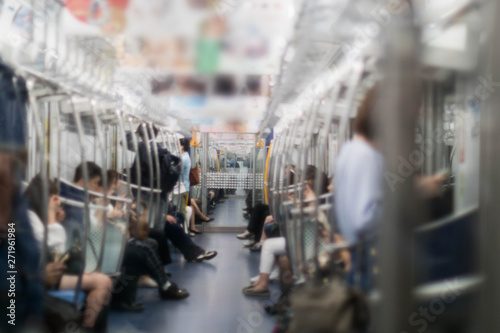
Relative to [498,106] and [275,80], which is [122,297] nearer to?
[275,80]

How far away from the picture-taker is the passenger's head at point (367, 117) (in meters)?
1.53

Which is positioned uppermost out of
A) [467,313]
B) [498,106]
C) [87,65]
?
[87,65]

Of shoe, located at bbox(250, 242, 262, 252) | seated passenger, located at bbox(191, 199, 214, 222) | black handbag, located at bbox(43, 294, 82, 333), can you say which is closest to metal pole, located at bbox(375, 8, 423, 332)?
black handbag, located at bbox(43, 294, 82, 333)

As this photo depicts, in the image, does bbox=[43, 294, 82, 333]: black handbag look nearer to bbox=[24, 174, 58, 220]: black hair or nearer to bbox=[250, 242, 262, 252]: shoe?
bbox=[24, 174, 58, 220]: black hair

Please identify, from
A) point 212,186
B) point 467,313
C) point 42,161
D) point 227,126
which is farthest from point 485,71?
point 212,186

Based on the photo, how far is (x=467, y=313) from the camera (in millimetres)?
1507

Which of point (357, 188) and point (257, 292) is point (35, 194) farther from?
point (257, 292)

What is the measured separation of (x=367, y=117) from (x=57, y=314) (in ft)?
5.84

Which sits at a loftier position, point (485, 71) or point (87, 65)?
point (87, 65)

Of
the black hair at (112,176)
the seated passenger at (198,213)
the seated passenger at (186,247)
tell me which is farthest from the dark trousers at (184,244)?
the seated passenger at (198,213)

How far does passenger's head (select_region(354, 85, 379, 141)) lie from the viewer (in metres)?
1.53

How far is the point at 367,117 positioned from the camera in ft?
5.46

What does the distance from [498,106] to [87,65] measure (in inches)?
135

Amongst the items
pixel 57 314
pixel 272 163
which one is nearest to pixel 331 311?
pixel 57 314
